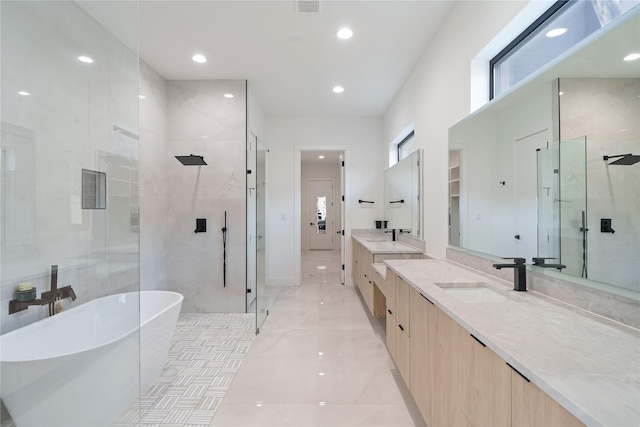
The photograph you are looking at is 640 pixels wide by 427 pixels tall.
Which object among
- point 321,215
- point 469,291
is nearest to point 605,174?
point 469,291

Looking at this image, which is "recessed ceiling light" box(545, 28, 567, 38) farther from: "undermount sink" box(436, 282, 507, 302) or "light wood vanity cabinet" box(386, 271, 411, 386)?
"light wood vanity cabinet" box(386, 271, 411, 386)

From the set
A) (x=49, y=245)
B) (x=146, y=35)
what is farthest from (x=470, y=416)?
(x=146, y=35)

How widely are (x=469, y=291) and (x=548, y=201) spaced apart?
64cm

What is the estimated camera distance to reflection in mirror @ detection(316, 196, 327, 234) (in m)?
9.65

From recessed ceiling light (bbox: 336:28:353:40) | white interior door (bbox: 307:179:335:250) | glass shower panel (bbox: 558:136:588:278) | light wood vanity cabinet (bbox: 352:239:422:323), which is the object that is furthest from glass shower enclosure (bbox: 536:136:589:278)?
white interior door (bbox: 307:179:335:250)

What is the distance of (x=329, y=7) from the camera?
2258mm

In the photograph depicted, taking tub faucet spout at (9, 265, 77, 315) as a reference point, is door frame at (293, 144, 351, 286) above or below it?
above

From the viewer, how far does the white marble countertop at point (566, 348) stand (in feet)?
1.96

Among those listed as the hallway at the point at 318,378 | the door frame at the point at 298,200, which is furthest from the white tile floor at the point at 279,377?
the door frame at the point at 298,200

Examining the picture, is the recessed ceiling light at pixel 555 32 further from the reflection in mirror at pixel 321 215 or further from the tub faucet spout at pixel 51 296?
the reflection in mirror at pixel 321 215

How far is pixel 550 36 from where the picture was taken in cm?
154

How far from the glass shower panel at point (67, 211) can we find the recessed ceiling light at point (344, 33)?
163 centimetres

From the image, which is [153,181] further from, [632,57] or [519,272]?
[632,57]

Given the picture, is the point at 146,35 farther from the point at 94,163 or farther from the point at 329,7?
the point at 329,7
